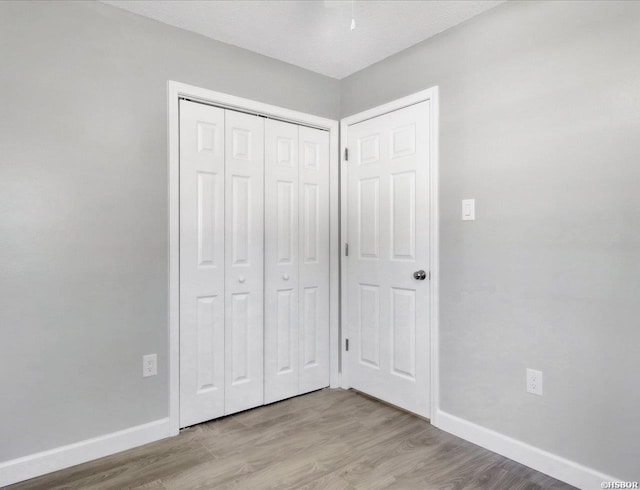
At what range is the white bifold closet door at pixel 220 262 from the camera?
2.43 m

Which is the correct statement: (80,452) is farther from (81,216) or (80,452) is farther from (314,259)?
(314,259)

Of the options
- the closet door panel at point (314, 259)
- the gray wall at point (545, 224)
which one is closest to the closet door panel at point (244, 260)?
the closet door panel at point (314, 259)

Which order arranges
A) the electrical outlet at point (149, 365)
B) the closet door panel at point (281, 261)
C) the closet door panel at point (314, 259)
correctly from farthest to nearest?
the closet door panel at point (314, 259) < the closet door panel at point (281, 261) < the electrical outlet at point (149, 365)

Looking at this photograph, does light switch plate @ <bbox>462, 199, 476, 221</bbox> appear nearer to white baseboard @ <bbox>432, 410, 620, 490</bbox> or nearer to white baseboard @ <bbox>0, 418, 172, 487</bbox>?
white baseboard @ <bbox>432, 410, 620, 490</bbox>

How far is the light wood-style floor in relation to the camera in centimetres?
189

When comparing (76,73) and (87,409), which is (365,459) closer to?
Answer: (87,409)

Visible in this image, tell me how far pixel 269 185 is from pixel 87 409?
173 centimetres

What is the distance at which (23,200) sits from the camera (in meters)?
1.93

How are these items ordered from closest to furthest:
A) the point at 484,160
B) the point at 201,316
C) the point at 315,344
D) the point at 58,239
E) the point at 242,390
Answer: the point at 58,239, the point at 484,160, the point at 201,316, the point at 242,390, the point at 315,344

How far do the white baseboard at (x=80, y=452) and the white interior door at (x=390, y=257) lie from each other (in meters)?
1.48

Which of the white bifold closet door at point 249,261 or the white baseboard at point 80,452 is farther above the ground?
the white bifold closet door at point 249,261

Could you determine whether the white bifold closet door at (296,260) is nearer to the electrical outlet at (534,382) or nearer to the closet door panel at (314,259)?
the closet door panel at (314,259)

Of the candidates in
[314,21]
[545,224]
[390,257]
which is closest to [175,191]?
[314,21]

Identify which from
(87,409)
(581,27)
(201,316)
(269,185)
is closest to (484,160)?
(581,27)
